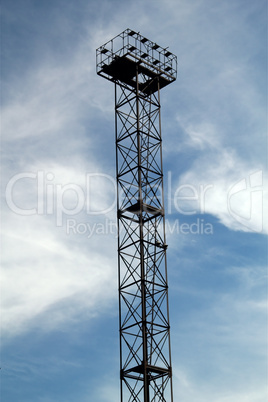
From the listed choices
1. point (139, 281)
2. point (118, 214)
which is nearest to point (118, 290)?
point (139, 281)

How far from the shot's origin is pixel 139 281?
209ft

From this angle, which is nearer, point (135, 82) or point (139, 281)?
point (139, 281)

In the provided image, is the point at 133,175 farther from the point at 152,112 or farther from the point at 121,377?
the point at 121,377

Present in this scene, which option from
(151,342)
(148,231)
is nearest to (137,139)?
(148,231)

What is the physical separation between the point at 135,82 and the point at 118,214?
12206mm

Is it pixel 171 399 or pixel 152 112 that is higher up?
pixel 152 112

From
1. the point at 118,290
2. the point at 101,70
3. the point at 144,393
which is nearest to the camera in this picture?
the point at 144,393

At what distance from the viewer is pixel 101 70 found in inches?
2744

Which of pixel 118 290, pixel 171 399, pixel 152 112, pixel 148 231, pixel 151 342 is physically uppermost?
pixel 152 112

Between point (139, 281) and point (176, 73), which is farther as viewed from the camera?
point (176, 73)

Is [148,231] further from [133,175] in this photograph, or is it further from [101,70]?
[101,70]

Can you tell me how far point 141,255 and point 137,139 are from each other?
9988mm

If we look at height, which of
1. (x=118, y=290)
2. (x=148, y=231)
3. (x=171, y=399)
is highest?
(x=148, y=231)

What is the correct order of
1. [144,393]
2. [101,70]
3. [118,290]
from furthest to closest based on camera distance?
[101,70] < [118,290] < [144,393]
